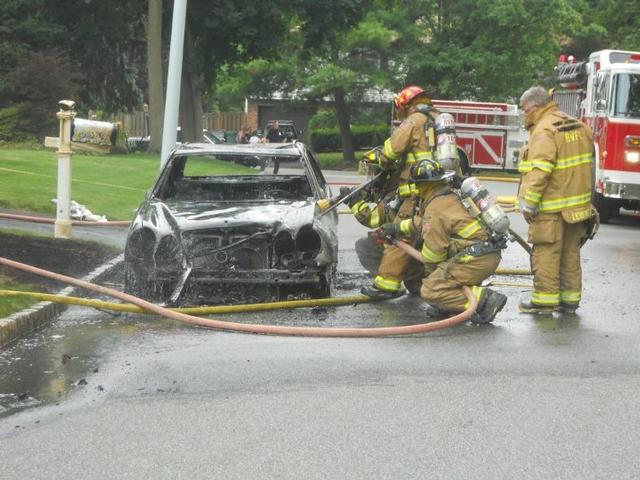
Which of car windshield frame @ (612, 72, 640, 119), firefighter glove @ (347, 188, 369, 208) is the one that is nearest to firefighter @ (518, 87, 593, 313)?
firefighter glove @ (347, 188, 369, 208)

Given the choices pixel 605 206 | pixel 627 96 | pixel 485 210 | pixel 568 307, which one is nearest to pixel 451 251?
pixel 485 210

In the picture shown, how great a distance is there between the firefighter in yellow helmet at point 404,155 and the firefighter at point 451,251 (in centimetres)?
52

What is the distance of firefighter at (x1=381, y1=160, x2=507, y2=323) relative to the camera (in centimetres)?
839

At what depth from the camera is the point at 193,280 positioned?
902cm

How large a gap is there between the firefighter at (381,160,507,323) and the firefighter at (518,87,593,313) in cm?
53

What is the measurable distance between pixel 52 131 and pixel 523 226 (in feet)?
53.5

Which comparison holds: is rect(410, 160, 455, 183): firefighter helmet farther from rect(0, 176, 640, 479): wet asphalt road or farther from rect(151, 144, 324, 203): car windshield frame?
rect(151, 144, 324, 203): car windshield frame

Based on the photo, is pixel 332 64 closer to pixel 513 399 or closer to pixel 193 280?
pixel 193 280

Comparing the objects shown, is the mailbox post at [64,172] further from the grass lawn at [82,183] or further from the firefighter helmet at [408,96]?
the firefighter helmet at [408,96]

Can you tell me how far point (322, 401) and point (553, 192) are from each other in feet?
11.6

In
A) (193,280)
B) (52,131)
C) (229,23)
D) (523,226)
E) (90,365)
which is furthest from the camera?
(229,23)

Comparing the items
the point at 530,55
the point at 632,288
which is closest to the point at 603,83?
the point at 632,288

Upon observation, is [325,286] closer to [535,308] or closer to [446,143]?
[446,143]

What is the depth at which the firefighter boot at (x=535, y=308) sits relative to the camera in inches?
350
